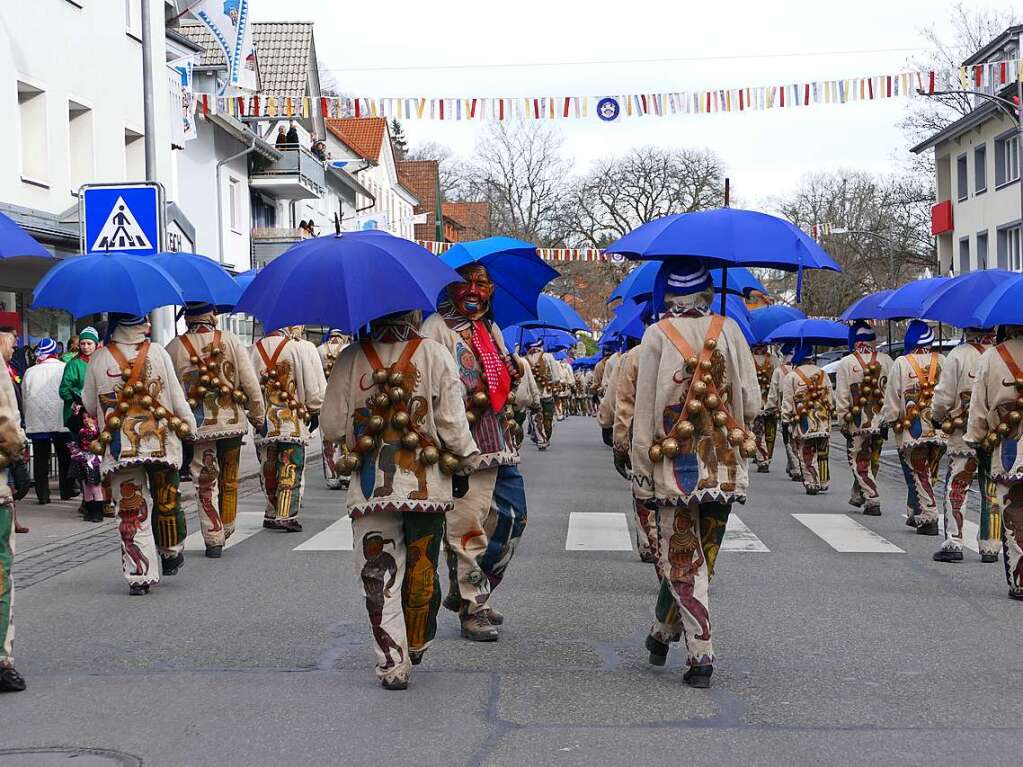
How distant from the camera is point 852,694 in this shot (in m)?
6.62

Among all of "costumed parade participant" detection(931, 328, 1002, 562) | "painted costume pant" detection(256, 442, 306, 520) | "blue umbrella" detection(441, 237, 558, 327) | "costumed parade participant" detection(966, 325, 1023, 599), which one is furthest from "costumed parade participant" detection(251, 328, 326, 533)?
"costumed parade participant" detection(966, 325, 1023, 599)

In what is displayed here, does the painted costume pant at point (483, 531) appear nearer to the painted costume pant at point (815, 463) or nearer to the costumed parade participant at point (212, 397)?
the costumed parade participant at point (212, 397)

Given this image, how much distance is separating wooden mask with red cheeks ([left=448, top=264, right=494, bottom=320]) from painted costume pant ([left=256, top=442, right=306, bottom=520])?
5518mm

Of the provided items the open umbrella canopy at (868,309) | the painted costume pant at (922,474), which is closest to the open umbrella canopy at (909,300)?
the open umbrella canopy at (868,309)

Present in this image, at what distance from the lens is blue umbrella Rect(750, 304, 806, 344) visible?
22.3m

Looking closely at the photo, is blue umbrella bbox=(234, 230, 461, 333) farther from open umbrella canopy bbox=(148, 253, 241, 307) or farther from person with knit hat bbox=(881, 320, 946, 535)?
person with knit hat bbox=(881, 320, 946, 535)

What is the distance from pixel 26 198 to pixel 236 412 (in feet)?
34.7

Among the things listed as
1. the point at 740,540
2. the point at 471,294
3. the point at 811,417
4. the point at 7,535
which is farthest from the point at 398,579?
the point at 811,417

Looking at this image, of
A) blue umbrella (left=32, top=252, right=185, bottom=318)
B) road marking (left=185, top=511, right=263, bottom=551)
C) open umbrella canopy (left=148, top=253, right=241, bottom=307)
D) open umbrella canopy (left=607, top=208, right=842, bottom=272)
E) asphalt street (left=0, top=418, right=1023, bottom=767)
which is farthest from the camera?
road marking (left=185, top=511, right=263, bottom=551)

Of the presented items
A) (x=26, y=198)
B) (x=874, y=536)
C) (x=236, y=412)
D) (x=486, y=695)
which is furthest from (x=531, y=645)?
(x=26, y=198)

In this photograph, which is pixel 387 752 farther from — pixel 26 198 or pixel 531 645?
pixel 26 198

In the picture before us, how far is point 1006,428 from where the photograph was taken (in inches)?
366

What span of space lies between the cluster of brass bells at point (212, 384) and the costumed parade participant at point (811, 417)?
806 centimetres

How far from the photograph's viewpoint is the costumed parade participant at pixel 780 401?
18453 mm
